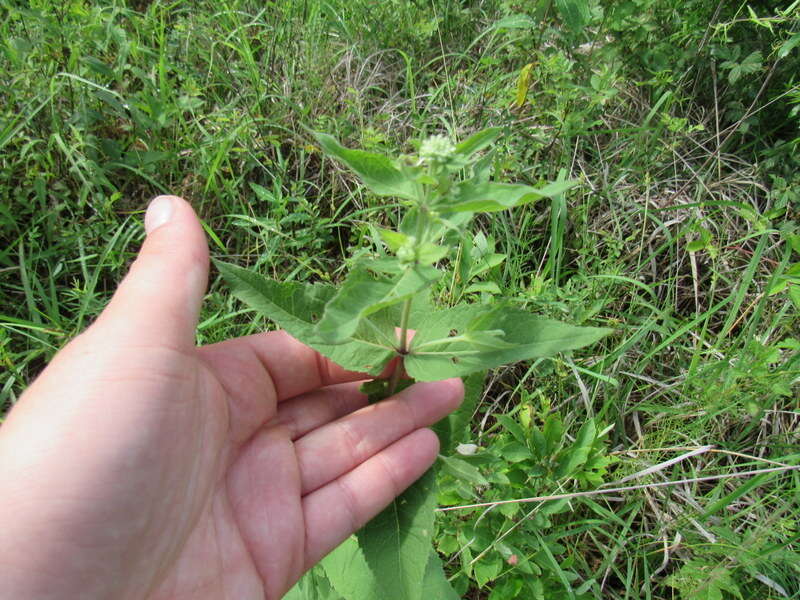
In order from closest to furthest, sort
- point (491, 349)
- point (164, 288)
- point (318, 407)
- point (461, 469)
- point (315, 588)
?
point (491, 349), point (164, 288), point (461, 469), point (315, 588), point (318, 407)

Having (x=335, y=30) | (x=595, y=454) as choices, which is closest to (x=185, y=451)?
(x=595, y=454)

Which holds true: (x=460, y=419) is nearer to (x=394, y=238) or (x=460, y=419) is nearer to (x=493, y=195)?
(x=394, y=238)

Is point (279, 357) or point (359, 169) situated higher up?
point (359, 169)

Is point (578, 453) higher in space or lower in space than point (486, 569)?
higher

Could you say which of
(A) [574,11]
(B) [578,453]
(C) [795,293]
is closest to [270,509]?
(B) [578,453]

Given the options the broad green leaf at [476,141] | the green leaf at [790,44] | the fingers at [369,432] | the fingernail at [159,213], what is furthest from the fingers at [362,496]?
the green leaf at [790,44]

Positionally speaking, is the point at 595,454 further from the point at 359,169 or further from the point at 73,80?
the point at 73,80

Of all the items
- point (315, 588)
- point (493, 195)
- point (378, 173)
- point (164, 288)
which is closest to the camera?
point (493, 195)

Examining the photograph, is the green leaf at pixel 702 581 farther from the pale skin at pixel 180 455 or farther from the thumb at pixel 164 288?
the thumb at pixel 164 288
